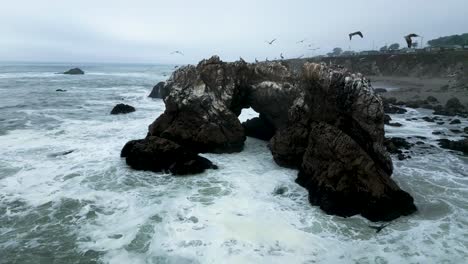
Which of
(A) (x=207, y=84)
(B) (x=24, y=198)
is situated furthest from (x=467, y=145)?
(B) (x=24, y=198)

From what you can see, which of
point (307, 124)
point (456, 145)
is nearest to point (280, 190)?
point (307, 124)

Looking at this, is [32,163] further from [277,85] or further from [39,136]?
[277,85]

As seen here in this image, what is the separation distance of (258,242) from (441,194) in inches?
333

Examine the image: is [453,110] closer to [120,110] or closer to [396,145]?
[396,145]

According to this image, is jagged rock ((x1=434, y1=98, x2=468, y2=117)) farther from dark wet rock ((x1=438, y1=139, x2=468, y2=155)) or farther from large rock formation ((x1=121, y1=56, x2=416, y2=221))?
large rock formation ((x1=121, y1=56, x2=416, y2=221))

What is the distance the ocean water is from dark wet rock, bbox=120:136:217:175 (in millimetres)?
459

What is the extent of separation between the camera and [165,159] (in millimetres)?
18172

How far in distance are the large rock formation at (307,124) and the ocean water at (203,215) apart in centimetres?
73

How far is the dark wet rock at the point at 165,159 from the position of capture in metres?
17.9

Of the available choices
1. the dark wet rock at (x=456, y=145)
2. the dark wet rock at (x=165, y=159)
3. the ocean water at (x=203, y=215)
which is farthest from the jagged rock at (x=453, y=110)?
the dark wet rock at (x=165, y=159)

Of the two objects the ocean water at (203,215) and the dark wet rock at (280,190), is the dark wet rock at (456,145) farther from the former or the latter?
the dark wet rock at (280,190)

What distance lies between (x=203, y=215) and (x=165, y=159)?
205 inches

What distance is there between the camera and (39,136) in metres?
25.1

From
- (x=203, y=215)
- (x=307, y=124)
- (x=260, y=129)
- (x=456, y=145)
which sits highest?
(x=307, y=124)
